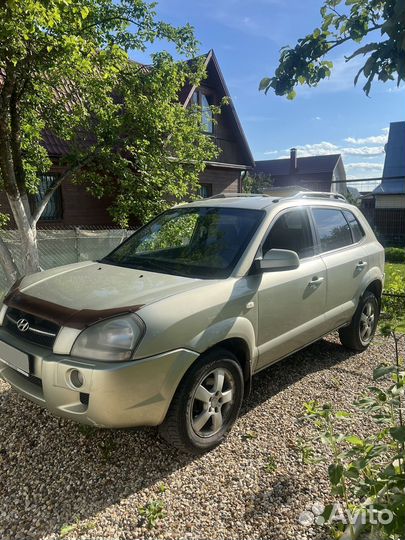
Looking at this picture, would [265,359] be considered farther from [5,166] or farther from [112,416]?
[5,166]

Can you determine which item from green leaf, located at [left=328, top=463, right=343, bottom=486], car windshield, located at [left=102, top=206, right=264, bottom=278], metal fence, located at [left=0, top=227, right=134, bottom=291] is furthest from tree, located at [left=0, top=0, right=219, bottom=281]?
green leaf, located at [left=328, top=463, right=343, bottom=486]

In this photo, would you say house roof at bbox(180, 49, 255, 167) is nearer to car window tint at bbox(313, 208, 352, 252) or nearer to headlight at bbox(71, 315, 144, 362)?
car window tint at bbox(313, 208, 352, 252)

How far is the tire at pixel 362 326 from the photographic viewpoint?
15.0ft

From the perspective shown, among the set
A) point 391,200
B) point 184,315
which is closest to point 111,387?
point 184,315

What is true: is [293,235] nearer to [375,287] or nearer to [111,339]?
[375,287]

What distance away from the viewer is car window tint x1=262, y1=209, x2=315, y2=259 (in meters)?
3.48

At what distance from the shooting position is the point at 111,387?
7.61 feet

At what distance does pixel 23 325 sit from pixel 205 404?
135cm

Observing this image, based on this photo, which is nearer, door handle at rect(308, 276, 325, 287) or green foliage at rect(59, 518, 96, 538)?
green foliage at rect(59, 518, 96, 538)

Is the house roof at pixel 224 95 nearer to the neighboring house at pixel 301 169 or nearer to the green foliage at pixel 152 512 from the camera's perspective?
the green foliage at pixel 152 512

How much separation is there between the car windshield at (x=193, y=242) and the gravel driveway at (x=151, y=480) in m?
1.28

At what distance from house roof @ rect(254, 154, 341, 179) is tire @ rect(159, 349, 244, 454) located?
41778 millimetres

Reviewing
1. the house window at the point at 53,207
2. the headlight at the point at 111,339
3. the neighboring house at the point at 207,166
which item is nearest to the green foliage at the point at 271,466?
the headlight at the point at 111,339

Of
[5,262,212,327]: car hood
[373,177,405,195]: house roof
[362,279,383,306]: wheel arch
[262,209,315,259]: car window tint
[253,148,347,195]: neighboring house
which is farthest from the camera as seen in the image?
[253,148,347,195]: neighboring house
